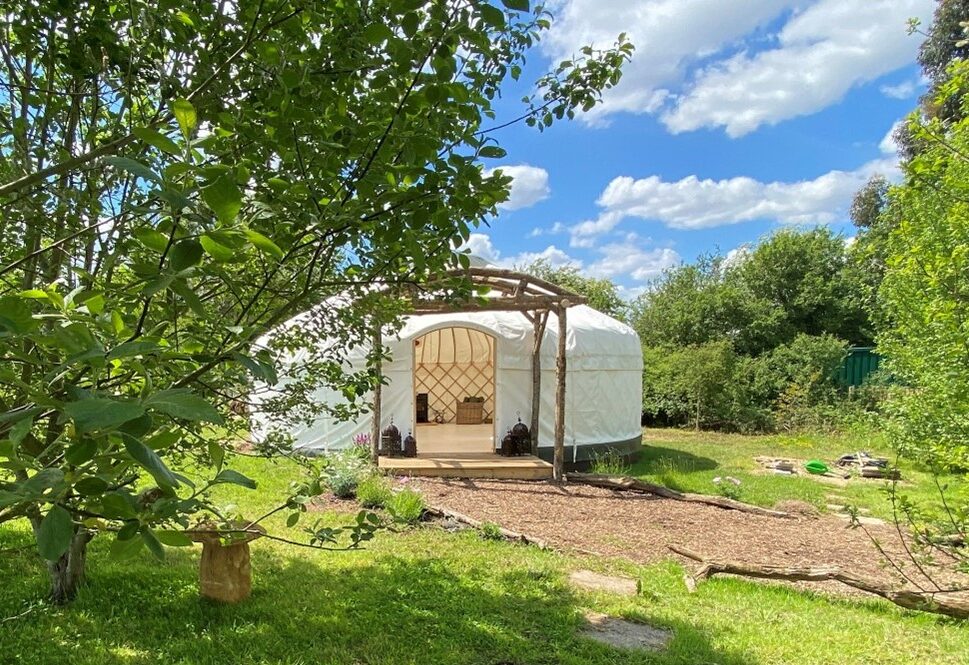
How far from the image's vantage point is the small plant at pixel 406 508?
5358 mm

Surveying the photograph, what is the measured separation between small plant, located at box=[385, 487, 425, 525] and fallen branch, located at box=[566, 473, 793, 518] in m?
2.68

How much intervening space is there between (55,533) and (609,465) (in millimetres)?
8212

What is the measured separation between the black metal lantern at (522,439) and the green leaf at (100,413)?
8.19 metres

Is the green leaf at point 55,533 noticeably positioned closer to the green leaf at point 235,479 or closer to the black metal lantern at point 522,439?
the green leaf at point 235,479

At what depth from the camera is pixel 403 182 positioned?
1.17 metres

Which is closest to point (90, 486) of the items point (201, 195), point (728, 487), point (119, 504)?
point (119, 504)

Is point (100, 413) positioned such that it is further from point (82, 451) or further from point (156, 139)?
point (156, 139)

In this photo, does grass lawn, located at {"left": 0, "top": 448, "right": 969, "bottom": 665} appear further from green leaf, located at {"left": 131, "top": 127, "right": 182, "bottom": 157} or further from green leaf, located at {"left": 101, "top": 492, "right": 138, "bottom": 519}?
green leaf, located at {"left": 131, "top": 127, "right": 182, "bottom": 157}

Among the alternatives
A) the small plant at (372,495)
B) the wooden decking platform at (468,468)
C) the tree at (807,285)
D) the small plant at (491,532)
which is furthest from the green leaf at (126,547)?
the tree at (807,285)

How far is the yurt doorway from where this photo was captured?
504 inches

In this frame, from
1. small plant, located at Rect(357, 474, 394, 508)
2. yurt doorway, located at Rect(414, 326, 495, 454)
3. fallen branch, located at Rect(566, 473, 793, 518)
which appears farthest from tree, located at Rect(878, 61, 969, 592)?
yurt doorway, located at Rect(414, 326, 495, 454)

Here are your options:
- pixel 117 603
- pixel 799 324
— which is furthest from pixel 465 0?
pixel 799 324

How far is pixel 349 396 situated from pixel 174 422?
97 centimetres

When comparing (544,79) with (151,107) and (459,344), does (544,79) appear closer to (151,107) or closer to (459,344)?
(151,107)
